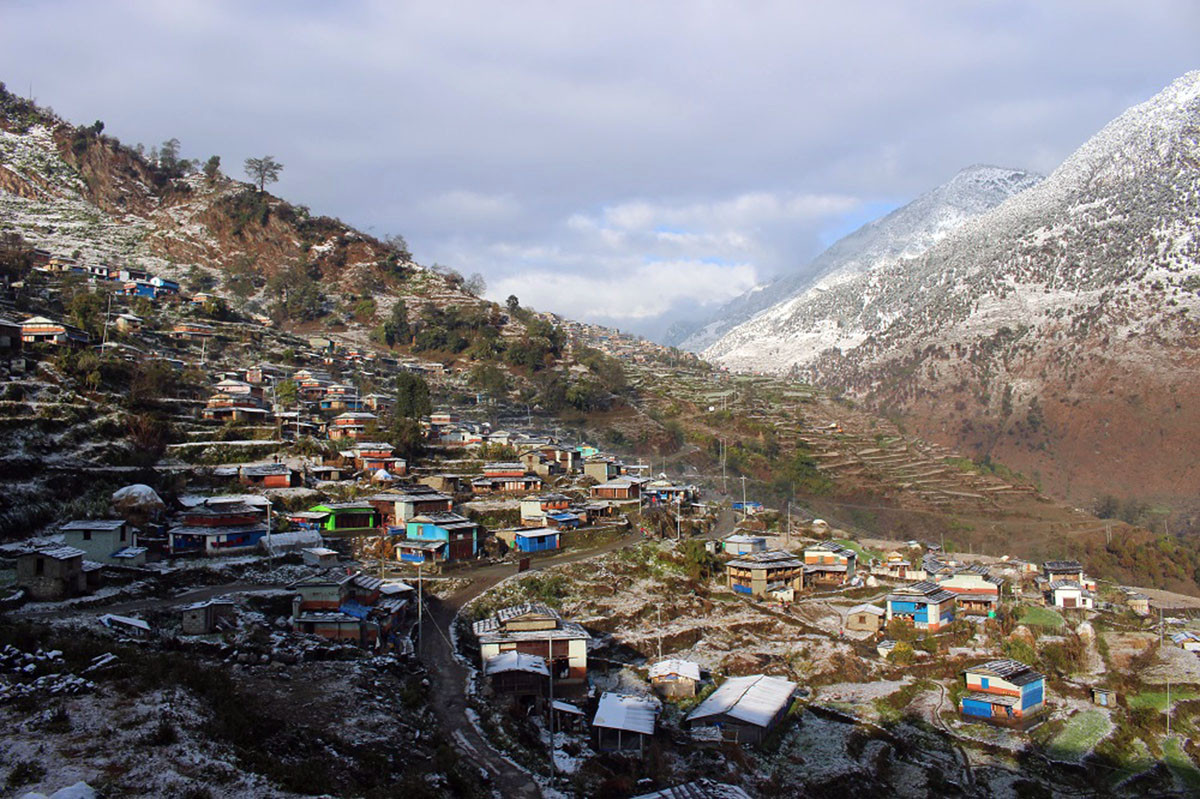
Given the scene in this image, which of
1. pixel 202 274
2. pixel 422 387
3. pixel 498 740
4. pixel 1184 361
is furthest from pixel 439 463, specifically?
pixel 1184 361

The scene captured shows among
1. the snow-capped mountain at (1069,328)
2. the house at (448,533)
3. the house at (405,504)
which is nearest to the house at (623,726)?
the house at (448,533)

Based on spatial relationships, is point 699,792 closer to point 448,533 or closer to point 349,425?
point 448,533

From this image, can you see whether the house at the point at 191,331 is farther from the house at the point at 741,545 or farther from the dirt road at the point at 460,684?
the house at the point at 741,545

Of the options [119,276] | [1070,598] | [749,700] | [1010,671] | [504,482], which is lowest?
[1070,598]

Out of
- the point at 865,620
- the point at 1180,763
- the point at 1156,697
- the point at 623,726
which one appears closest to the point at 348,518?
the point at 623,726

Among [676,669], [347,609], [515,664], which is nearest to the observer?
[515,664]

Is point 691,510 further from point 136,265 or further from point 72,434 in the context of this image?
point 136,265

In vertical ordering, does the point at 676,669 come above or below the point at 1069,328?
below
